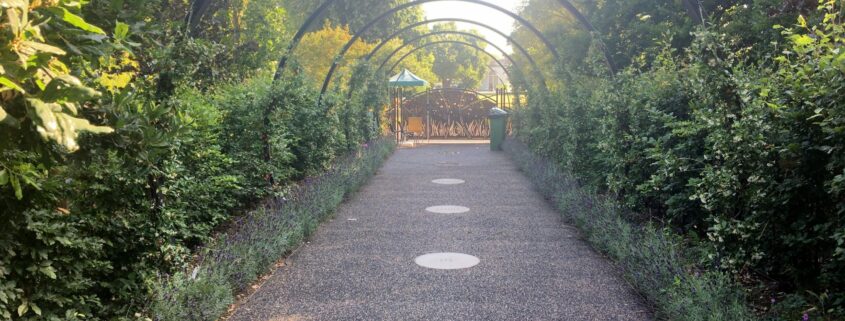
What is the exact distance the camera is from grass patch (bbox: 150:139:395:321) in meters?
3.66

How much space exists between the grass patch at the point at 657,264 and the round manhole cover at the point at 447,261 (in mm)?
1287

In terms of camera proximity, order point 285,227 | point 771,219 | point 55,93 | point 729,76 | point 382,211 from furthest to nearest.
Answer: point 382,211 → point 285,227 → point 729,76 → point 771,219 → point 55,93

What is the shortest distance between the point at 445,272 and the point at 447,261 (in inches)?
15.2

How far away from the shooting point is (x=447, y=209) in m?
8.62

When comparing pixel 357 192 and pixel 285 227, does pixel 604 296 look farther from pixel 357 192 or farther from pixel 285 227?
pixel 357 192

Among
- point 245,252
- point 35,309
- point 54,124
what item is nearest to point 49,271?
point 35,309

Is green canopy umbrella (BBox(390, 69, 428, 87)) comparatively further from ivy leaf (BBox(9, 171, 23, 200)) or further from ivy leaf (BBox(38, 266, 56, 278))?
ivy leaf (BBox(9, 171, 23, 200))

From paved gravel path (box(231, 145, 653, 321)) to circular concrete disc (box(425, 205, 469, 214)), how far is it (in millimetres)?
167

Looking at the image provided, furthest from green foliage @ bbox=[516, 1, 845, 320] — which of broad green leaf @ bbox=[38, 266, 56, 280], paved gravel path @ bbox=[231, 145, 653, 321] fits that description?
broad green leaf @ bbox=[38, 266, 56, 280]

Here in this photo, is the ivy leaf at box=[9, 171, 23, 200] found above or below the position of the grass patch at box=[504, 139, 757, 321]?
Answer: above

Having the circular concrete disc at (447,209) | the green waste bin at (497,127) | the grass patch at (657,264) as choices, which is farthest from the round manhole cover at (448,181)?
the green waste bin at (497,127)

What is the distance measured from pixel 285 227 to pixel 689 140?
3646 mm

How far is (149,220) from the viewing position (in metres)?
3.52

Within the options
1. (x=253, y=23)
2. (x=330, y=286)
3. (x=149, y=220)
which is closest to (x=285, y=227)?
(x=330, y=286)
